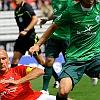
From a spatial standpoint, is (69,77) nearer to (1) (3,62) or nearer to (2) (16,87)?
(2) (16,87)

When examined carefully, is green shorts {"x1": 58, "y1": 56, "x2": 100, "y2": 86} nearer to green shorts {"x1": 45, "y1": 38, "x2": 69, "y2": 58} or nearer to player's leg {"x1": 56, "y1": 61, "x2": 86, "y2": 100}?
player's leg {"x1": 56, "y1": 61, "x2": 86, "y2": 100}

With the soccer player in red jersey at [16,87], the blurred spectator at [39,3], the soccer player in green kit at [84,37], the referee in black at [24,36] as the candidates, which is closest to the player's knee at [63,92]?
the soccer player in red jersey at [16,87]

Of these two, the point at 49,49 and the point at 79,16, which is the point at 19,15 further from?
the point at 79,16

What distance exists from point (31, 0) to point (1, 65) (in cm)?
1943

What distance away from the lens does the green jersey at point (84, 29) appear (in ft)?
21.4

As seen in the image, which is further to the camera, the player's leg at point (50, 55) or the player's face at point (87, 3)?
the player's leg at point (50, 55)

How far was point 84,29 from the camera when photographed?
6551mm

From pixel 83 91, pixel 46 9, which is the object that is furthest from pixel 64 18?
pixel 46 9

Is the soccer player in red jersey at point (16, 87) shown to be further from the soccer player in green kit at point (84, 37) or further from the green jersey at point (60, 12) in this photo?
the green jersey at point (60, 12)

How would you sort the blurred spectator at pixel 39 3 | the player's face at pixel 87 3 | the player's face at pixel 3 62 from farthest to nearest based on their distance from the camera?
the blurred spectator at pixel 39 3 → the player's face at pixel 87 3 → the player's face at pixel 3 62

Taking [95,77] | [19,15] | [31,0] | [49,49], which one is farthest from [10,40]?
[95,77]

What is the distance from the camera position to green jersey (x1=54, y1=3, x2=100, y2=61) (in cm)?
654

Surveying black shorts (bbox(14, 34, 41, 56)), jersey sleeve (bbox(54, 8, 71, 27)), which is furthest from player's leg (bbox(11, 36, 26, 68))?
jersey sleeve (bbox(54, 8, 71, 27))

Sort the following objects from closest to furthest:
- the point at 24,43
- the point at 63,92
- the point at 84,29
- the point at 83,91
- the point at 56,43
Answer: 1. the point at 63,92
2. the point at 84,29
3. the point at 56,43
4. the point at 83,91
5. the point at 24,43
